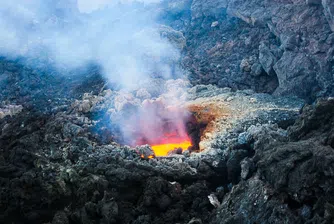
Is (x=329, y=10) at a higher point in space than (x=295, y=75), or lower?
higher

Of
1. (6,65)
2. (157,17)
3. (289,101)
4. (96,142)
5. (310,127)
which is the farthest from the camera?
(157,17)

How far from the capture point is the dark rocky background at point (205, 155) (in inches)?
389

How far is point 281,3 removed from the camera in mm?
25812

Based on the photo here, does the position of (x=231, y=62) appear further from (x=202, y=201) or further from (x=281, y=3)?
(x=202, y=201)

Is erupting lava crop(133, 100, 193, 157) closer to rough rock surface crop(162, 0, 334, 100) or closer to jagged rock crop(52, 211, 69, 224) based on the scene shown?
rough rock surface crop(162, 0, 334, 100)

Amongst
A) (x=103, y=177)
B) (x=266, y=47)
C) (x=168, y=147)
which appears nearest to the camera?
(x=103, y=177)

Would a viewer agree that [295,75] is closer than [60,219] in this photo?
No

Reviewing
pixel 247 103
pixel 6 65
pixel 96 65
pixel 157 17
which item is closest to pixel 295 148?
pixel 247 103

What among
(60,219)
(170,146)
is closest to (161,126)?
(170,146)

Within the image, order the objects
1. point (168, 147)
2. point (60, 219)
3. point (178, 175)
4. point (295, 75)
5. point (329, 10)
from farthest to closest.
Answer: point (295, 75) → point (329, 10) → point (168, 147) → point (178, 175) → point (60, 219)

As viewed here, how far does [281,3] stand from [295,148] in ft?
61.5

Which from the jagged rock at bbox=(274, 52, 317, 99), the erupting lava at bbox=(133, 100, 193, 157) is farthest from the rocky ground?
the jagged rock at bbox=(274, 52, 317, 99)

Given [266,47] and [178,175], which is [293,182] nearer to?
[178,175]

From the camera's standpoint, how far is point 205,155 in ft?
48.6
